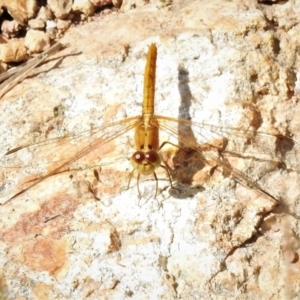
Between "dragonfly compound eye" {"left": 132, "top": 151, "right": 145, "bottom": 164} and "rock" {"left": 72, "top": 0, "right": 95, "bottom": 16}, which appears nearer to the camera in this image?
"dragonfly compound eye" {"left": 132, "top": 151, "right": 145, "bottom": 164}

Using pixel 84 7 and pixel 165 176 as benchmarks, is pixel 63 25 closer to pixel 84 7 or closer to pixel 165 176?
pixel 84 7

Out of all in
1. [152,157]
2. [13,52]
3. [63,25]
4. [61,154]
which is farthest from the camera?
[63,25]

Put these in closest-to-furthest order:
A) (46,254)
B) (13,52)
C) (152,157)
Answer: (46,254) → (152,157) → (13,52)

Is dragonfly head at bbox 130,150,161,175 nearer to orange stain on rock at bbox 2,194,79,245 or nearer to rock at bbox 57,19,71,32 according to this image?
orange stain on rock at bbox 2,194,79,245

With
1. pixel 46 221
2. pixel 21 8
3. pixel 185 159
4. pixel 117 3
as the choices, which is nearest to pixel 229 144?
pixel 185 159

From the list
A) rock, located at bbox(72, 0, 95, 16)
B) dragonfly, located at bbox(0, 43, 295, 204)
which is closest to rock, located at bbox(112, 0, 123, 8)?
rock, located at bbox(72, 0, 95, 16)

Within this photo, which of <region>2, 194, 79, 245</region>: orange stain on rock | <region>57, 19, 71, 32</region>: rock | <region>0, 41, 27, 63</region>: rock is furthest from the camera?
<region>57, 19, 71, 32</region>: rock

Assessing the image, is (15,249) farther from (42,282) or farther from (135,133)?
(135,133)
